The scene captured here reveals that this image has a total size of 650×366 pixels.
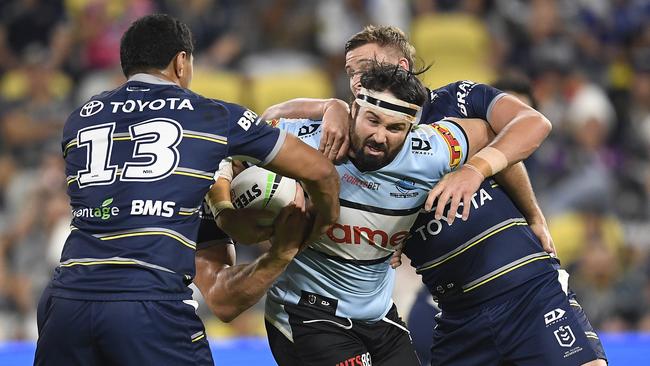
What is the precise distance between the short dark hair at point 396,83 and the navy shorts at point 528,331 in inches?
34.8

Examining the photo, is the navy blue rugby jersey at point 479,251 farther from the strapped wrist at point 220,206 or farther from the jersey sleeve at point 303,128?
the strapped wrist at point 220,206

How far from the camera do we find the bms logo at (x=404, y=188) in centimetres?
411

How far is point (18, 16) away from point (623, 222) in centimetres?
564

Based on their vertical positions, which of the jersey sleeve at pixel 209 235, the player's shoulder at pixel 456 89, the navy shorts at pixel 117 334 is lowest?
the navy shorts at pixel 117 334

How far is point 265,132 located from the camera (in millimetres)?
3703

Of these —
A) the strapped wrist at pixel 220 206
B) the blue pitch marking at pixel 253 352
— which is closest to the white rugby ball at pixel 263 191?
the strapped wrist at pixel 220 206

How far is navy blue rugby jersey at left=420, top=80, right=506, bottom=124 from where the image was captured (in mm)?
4297

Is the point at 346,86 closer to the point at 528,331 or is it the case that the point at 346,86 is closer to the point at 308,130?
the point at 308,130

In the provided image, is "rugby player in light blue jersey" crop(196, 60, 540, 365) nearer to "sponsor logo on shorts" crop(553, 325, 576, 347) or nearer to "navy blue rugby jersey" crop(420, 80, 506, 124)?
"navy blue rugby jersey" crop(420, 80, 506, 124)

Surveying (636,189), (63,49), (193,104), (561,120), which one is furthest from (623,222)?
(193,104)

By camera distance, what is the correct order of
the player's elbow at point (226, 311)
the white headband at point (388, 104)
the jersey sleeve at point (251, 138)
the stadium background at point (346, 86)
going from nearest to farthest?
the jersey sleeve at point (251, 138) → the white headband at point (388, 104) → the player's elbow at point (226, 311) → the stadium background at point (346, 86)

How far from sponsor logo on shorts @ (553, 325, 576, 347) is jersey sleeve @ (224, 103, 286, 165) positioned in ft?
4.40

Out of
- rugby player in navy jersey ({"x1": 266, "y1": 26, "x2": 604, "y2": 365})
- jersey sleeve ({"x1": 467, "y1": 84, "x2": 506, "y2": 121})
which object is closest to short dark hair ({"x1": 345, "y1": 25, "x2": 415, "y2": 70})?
rugby player in navy jersey ({"x1": 266, "y1": 26, "x2": 604, "y2": 365})

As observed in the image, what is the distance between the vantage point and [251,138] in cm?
369
